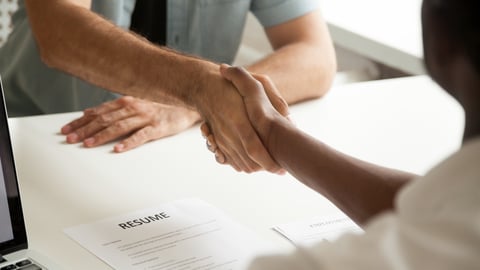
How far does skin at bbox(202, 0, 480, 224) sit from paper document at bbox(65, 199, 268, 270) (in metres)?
→ 0.12

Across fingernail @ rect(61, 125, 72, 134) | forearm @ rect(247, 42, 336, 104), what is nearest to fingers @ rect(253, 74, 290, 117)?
forearm @ rect(247, 42, 336, 104)

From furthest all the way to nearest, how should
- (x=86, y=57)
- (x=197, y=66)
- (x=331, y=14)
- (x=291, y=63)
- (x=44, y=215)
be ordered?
(x=331, y=14), (x=291, y=63), (x=86, y=57), (x=197, y=66), (x=44, y=215)

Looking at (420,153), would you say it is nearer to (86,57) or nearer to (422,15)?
(86,57)

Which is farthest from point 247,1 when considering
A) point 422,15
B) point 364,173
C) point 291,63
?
point 422,15

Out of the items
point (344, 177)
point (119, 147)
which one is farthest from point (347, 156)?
point (119, 147)

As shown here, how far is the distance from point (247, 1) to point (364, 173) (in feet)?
2.95

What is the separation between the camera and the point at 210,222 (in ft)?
3.82

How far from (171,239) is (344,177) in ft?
0.79

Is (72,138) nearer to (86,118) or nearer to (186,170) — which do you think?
(86,118)

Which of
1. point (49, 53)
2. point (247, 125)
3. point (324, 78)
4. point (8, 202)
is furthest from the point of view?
point (324, 78)

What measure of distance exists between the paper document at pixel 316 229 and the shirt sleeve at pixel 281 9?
0.74 metres

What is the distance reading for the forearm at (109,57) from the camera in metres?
1.42

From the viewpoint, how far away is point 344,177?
106 cm

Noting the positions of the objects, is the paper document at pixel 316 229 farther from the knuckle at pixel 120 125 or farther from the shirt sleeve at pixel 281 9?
the shirt sleeve at pixel 281 9
